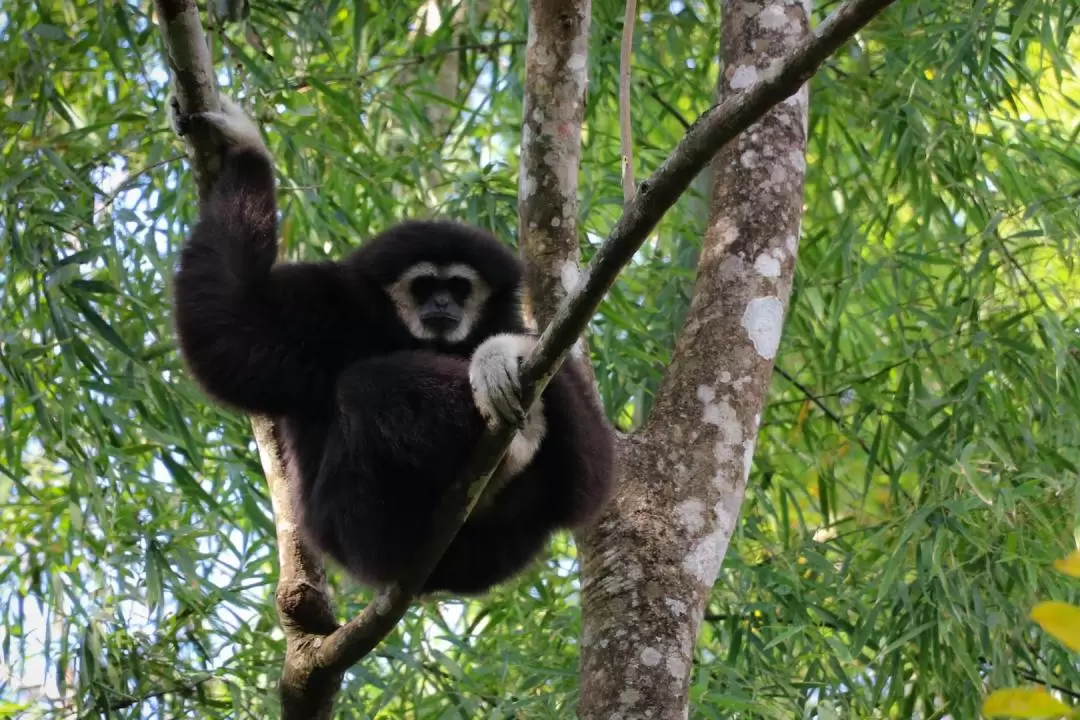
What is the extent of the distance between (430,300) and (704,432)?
2.62ft

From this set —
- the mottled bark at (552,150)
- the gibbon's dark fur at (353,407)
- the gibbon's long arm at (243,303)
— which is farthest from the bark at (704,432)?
the gibbon's long arm at (243,303)

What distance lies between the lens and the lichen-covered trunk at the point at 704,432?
2920 millimetres

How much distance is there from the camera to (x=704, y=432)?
3.27 meters

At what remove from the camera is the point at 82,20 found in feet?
16.6

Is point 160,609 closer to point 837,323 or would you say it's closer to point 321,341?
point 321,341

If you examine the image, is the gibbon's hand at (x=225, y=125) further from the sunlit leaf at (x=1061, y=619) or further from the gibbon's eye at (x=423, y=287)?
the sunlit leaf at (x=1061, y=619)

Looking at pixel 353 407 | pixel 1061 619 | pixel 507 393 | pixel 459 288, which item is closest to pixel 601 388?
pixel 459 288

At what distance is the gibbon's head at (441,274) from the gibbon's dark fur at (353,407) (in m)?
0.11

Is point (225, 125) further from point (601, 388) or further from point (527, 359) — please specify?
point (601, 388)

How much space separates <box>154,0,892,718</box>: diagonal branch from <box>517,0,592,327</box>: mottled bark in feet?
2.76

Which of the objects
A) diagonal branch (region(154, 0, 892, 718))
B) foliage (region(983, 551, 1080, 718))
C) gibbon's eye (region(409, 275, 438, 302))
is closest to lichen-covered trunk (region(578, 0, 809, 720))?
diagonal branch (region(154, 0, 892, 718))

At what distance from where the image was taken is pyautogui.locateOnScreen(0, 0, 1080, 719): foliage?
13.1 ft

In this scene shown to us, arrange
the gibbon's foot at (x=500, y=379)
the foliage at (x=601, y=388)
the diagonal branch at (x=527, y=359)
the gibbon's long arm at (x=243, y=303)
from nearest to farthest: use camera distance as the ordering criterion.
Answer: the diagonal branch at (x=527, y=359) < the gibbon's foot at (x=500, y=379) < the gibbon's long arm at (x=243, y=303) < the foliage at (x=601, y=388)

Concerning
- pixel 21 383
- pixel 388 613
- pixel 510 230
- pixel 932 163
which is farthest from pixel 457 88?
pixel 388 613
